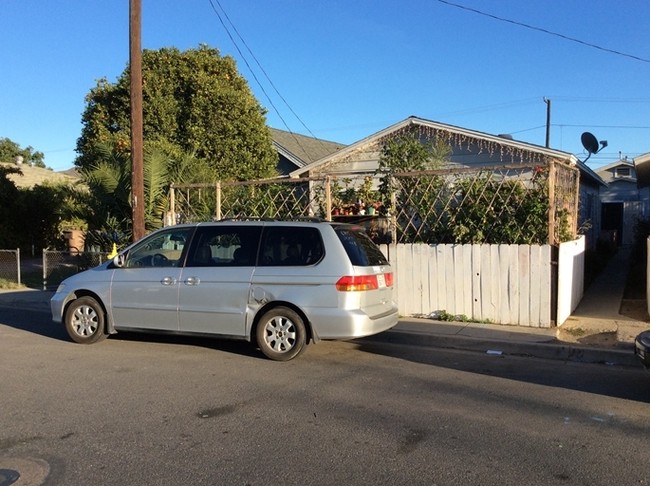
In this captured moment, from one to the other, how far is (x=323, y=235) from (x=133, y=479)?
3.87 metres

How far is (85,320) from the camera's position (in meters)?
8.29

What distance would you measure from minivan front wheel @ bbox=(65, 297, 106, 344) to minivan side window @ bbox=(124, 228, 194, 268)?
789 mm

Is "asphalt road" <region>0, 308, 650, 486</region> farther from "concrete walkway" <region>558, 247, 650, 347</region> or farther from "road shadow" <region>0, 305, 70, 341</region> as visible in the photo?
"road shadow" <region>0, 305, 70, 341</region>

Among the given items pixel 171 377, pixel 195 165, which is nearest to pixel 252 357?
pixel 171 377

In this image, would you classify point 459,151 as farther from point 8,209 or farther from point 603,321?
point 8,209

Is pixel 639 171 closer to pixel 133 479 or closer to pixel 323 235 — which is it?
→ pixel 323 235

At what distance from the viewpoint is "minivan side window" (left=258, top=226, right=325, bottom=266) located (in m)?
7.21

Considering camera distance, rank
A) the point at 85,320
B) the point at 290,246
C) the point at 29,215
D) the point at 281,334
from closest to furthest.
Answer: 1. the point at 281,334
2. the point at 290,246
3. the point at 85,320
4. the point at 29,215

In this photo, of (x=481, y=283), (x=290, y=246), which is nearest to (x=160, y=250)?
(x=290, y=246)

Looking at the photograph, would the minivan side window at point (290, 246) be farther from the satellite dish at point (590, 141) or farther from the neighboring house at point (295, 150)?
the satellite dish at point (590, 141)

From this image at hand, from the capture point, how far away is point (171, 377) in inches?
258

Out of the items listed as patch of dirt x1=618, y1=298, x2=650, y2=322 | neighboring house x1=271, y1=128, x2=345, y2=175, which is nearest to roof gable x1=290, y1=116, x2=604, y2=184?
neighboring house x1=271, y1=128, x2=345, y2=175

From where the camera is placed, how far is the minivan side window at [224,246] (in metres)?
7.51

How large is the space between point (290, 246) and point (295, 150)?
1436 centimetres
